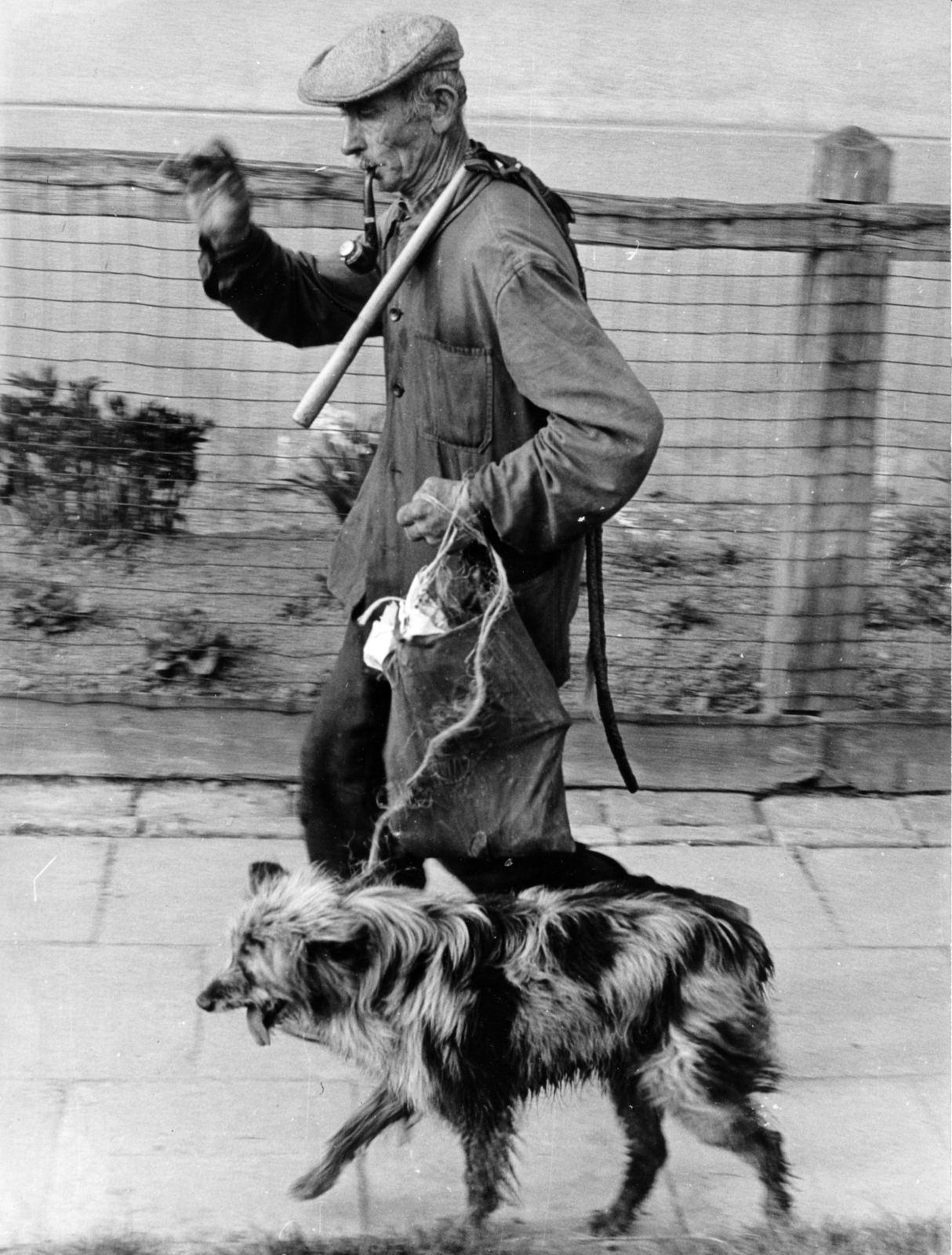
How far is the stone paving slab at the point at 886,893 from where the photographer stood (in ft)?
12.5

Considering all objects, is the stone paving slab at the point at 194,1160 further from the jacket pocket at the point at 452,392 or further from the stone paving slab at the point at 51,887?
the jacket pocket at the point at 452,392

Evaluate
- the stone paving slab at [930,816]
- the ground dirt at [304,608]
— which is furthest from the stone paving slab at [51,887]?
the stone paving slab at [930,816]

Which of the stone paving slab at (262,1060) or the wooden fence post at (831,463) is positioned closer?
the stone paving slab at (262,1060)

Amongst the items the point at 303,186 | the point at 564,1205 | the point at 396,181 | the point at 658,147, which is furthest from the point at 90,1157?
the point at 658,147

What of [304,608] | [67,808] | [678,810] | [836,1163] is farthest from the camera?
[304,608]

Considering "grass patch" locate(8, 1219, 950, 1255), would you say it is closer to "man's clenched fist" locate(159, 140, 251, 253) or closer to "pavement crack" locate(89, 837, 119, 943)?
"pavement crack" locate(89, 837, 119, 943)

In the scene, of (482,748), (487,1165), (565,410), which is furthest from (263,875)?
(565,410)

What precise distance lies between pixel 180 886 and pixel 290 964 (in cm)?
116

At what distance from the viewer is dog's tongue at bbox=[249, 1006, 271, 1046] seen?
275 cm

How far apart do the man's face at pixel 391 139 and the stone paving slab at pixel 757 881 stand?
1.95m

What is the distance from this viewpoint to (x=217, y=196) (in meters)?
2.84

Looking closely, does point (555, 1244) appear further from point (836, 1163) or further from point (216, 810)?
point (216, 810)

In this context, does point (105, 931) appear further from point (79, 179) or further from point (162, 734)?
point (79, 179)

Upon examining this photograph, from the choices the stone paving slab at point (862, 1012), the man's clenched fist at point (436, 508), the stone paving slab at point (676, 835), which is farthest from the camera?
the stone paving slab at point (676, 835)
